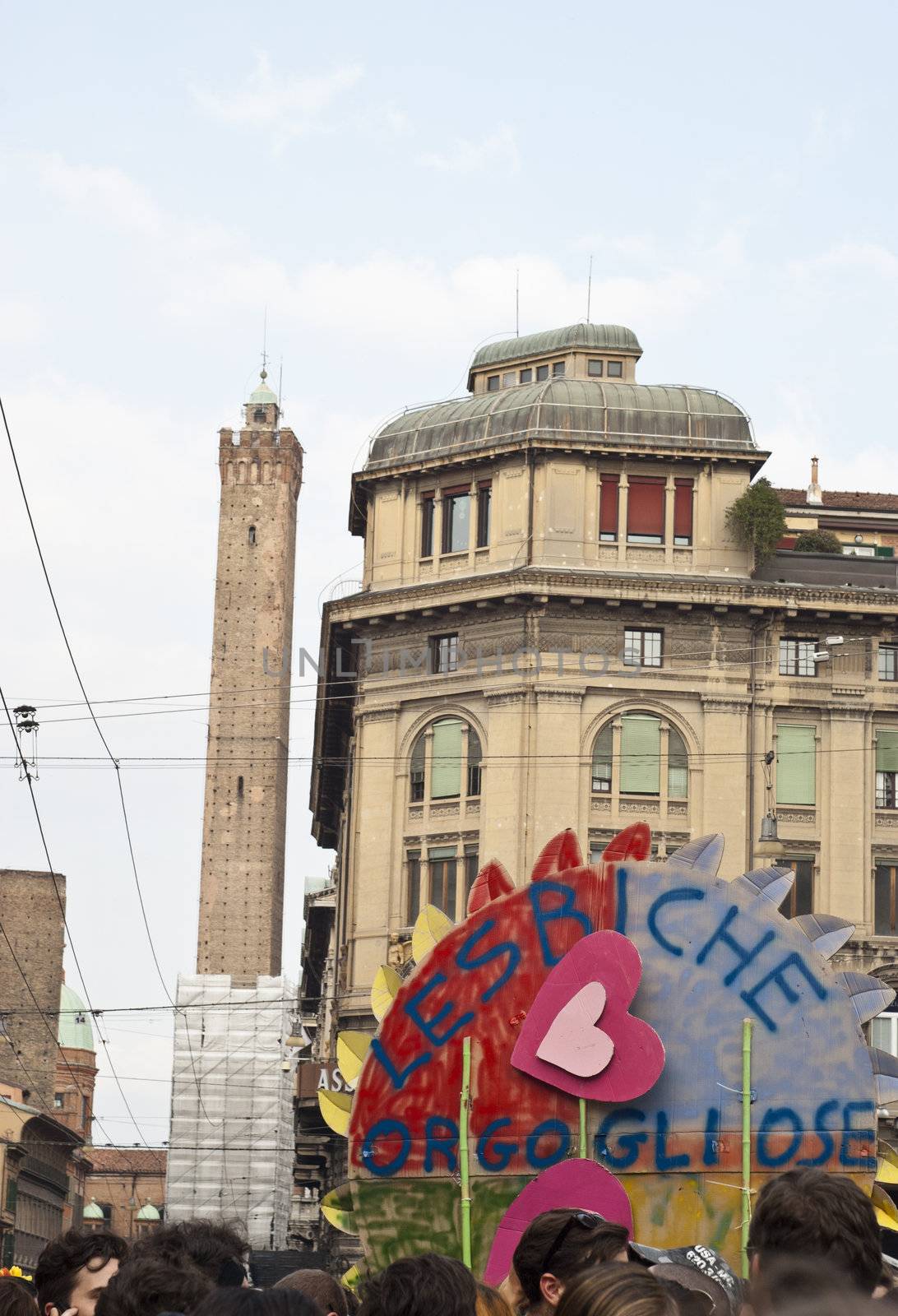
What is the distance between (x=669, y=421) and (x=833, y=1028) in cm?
3567

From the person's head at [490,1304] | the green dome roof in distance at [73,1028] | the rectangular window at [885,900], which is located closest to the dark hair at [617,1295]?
the person's head at [490,1304]

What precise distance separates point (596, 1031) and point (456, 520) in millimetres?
36066

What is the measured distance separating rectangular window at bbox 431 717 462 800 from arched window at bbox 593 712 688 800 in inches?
127

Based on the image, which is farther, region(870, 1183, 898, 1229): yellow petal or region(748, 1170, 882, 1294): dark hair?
region(870, 1183, 898, 1229): yellow petal

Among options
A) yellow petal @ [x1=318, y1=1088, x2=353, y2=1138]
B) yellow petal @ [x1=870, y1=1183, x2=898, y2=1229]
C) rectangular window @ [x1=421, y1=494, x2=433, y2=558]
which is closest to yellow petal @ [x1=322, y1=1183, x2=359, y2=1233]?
yellow petal @ [x1=318, y1=1088, x2=353, y2=1138]

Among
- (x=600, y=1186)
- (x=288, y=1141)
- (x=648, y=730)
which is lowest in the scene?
(x=288, y=1141)

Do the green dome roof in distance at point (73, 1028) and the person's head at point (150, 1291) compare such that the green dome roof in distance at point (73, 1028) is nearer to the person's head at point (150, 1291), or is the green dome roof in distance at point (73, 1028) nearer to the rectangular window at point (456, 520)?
the rectangular window at point (456, 520)

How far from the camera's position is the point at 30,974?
9581 centimetres

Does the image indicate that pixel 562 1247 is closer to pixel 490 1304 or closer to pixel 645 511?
pixel 490 1304

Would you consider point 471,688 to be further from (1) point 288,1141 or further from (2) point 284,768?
(2) point 284,768

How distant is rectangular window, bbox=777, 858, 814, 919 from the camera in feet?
163

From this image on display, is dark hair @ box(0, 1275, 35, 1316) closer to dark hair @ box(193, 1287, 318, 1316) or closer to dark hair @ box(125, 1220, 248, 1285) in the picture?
dark hair @ box(125, 1220, 248, 1285)

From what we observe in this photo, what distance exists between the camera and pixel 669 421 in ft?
173

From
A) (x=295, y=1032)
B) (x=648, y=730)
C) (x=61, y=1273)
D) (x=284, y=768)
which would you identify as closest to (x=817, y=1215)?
(x=61, y=1273)
